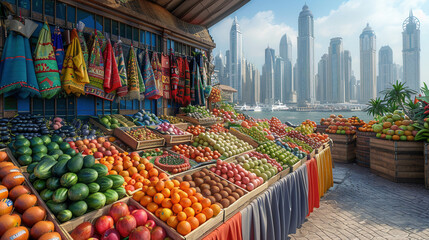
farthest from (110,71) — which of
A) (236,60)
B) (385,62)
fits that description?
(385,62)

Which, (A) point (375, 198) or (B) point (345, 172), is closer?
(A) point (375, 198)

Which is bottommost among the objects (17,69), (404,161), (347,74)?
(404,161)

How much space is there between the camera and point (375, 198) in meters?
4.75

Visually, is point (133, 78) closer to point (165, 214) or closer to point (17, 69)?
point (17, 69)

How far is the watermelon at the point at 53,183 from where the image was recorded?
1773 millimetres

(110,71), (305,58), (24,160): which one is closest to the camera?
(24,160)

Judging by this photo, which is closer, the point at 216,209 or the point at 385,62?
the point at 216,209

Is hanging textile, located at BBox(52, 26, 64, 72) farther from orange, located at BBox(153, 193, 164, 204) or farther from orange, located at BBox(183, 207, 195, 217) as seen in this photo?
orange, located at BBox(183, 207, 195, 217)

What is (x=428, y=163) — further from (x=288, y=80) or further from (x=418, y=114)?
(x=288, y=80)

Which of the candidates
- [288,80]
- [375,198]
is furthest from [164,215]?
[288,80]

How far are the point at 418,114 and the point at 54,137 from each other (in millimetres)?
8652

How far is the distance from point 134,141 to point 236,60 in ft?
219

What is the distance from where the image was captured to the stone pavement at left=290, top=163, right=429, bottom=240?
3396 millimetres

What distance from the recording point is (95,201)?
173cm
